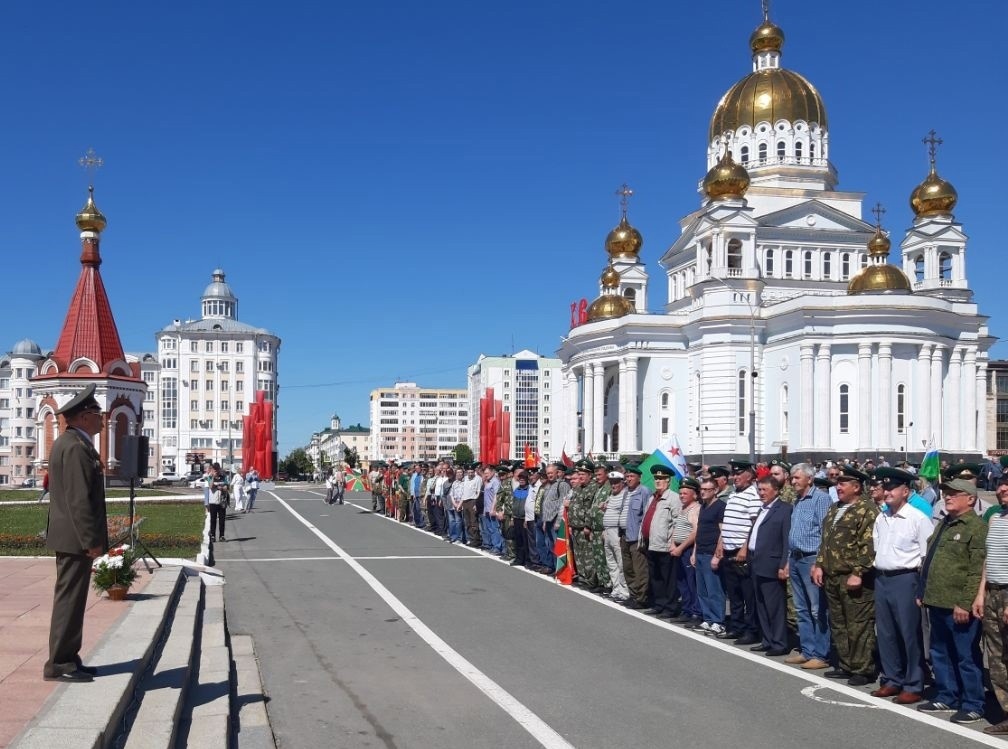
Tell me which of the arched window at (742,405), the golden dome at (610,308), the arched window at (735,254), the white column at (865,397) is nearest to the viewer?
the white column at (865,397)

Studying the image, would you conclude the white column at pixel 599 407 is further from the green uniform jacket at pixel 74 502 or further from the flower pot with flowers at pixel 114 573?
A: the green uniform jacket at pixel 74 502

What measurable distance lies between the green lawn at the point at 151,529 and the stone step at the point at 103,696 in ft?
19.6

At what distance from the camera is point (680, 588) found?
12.5 metres

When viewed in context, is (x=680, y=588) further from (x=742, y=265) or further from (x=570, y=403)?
(x=570, y=403)

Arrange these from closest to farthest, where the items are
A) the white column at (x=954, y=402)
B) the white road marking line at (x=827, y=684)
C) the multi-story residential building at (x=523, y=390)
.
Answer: the white road marking line at (x=827, y=684)
the white column at (x=954, y=402)
the multi-story residential building at (x=523, y=390)

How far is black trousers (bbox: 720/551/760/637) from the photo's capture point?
10711 mm

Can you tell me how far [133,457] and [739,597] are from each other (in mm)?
9377

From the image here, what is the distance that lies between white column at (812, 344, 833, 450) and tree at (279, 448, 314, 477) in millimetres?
77379

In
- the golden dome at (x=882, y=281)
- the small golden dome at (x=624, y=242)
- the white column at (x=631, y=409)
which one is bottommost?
the white column at (x=631, y=409)

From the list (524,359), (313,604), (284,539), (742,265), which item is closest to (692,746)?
(313,604)

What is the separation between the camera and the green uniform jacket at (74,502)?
6.57 meters

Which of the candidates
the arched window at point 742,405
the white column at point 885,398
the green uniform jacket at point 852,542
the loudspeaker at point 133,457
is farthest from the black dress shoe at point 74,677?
the arched window at point 742,405

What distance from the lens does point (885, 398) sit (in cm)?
4947

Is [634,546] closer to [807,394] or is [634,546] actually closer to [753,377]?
[753,377]
